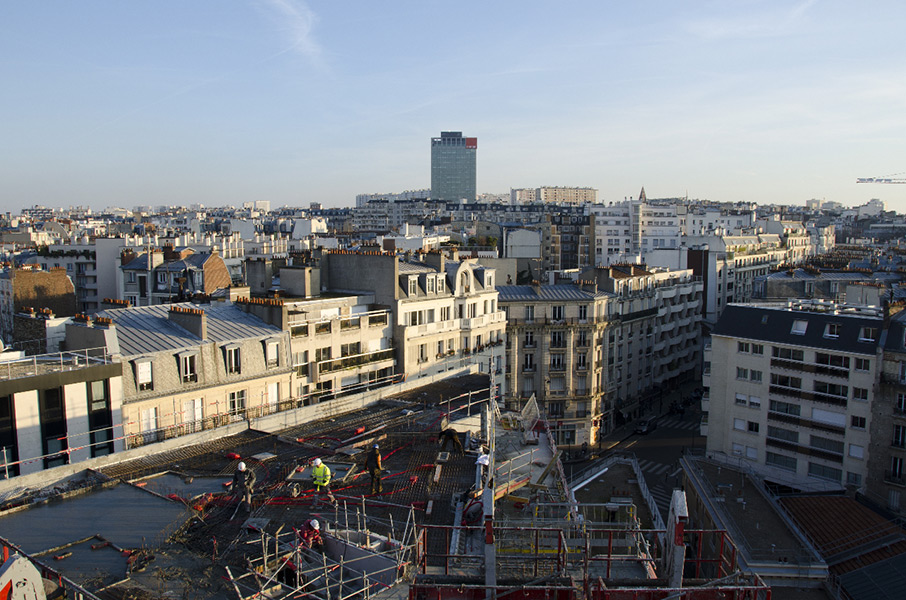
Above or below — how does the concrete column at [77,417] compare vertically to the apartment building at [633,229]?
below

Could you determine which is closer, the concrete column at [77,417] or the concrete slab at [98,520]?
the concrete slab at [98,520]

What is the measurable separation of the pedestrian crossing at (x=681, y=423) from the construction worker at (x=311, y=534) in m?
60.3

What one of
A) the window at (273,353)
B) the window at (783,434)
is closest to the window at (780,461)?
the window at (783,434)

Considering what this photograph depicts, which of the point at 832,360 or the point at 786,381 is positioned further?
the point at 786,381

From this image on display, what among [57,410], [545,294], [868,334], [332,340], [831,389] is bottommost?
[831,389]

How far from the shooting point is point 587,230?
134875 millimetres

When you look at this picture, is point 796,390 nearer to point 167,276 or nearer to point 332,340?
point 332,340

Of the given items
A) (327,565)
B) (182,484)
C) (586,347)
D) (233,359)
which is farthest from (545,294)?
(327,565)

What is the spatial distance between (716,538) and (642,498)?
5216 millimetres

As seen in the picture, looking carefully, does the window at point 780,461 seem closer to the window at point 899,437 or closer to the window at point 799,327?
the window at point 899,437

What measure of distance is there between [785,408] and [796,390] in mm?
1572

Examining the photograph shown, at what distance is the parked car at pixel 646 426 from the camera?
70.6 m

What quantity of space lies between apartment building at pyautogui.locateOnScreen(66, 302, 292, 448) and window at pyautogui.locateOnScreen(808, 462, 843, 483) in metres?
34.2

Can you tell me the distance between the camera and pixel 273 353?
36.8 m
